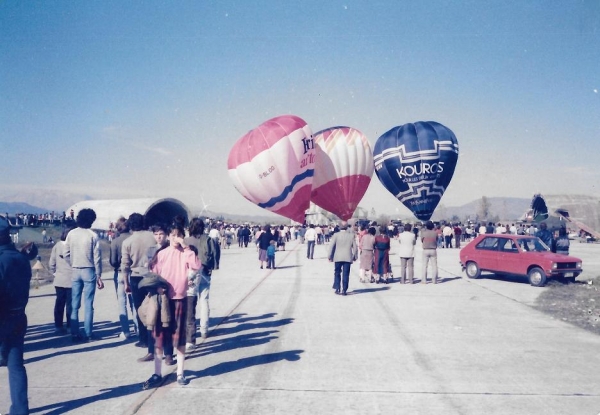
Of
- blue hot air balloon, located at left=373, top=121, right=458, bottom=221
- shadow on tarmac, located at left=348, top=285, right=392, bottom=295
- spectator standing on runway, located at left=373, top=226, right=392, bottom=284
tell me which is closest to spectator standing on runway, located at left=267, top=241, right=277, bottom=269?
spectator standing on runway, located at left=373, top=226, right=392, bottom=284

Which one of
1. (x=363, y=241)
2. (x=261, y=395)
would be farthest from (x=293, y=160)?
(x=261, y=395)

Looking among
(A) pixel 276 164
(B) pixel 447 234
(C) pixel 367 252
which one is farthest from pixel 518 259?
(B) pixel 447 234

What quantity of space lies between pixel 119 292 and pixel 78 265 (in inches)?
29.9

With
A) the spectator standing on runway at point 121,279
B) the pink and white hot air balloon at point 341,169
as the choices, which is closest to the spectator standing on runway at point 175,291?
the spectator standing on runway at point 121,279

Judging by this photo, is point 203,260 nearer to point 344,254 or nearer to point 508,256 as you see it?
point 344,254

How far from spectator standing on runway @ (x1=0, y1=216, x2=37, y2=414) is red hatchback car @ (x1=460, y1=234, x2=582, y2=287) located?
13.2 metres

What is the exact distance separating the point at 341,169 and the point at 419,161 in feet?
13.8

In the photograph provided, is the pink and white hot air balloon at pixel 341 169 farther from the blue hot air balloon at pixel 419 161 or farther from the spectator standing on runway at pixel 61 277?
the spectator standing on runway at pixel 61 277

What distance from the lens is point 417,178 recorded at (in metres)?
25.6

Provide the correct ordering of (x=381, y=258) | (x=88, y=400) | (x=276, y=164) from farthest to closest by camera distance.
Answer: (x=276, y=164), (x=381, y=258), (x=88, y=400)

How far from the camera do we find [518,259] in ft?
47.0

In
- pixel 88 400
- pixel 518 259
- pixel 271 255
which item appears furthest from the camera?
pixel 271 255

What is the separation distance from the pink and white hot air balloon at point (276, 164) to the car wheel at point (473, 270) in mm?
8672

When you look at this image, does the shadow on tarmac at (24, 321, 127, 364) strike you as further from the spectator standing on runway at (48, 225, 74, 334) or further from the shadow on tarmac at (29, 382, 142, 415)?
the shadow on tarmac at (29, 382, 142, 415)
